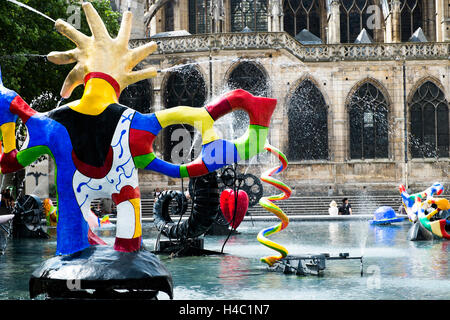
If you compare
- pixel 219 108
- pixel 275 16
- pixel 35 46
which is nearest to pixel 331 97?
pixel 275 16

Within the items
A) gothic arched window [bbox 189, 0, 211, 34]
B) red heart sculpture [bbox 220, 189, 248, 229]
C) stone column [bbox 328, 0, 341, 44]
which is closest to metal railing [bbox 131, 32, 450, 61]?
stone column [bbox 328, 0, 341, 44]

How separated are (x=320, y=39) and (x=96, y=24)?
109ft

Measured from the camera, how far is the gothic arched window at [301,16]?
40969mm

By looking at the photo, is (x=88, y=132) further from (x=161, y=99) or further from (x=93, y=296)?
(x=161, y=99)

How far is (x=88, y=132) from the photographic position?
7.45 metres

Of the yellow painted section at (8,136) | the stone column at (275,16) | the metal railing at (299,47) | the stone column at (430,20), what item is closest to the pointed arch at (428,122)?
the metal railing at (299,47)

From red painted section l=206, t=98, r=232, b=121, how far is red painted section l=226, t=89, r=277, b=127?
0.04 m

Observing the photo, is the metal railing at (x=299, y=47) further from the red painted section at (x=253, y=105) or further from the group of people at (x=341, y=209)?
the red painted section at (x=253, y=105)

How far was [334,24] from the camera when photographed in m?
37.6

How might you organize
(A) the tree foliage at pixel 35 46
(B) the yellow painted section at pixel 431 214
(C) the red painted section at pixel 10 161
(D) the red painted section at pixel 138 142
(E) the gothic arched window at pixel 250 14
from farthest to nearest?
(E) the gothic arched window at pixel 250 14
(A) the tree foliage at pixel 35 46
(B) the yellow painted section at pixel 431 214
(C) the red painted section at pixel 10 161
(D) the red painted section at pixel 138 142

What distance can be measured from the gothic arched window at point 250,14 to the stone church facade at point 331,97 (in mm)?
4671

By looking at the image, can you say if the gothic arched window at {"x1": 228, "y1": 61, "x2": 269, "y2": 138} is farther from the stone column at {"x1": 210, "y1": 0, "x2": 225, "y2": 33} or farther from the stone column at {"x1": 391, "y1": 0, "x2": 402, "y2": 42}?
the stone column at {"x1": 391, "y1": 0, "x2": 402, "y2": 42}
